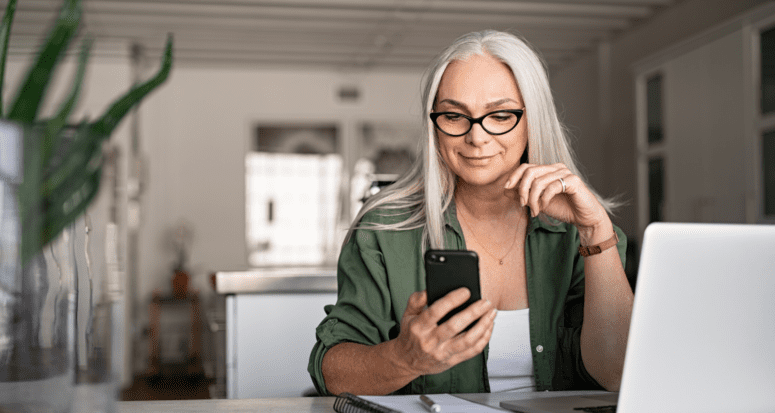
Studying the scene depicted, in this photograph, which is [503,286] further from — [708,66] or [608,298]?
[708,66]

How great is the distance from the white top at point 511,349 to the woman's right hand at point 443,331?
1.34 ft

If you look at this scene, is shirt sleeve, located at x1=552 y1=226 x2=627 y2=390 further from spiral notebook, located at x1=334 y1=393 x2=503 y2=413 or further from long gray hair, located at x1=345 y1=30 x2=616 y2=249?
spiral notebook, located at x1=334 y1=393 x2=503 y2=413

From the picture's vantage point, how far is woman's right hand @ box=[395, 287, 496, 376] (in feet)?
2.97

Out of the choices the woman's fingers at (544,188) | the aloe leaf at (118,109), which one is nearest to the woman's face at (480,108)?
the woman's fingers at (544,188)

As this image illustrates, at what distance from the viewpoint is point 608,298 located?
1215 mm

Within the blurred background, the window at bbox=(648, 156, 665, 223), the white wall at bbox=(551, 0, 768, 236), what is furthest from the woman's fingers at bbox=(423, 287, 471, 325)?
the white wall at bbox=(551, 0, 768, 236)

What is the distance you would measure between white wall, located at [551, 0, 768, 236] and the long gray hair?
150 inches

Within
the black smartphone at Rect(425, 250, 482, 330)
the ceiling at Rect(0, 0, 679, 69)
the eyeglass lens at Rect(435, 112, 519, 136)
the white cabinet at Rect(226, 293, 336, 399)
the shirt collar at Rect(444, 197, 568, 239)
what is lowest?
the white cabinet at Rect(226, 293, 336, 399)

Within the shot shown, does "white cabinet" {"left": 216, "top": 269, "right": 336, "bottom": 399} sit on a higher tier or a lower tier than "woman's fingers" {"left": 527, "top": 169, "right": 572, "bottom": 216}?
lower

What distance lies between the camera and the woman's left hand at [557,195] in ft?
3.61

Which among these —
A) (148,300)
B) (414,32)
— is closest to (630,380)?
(414,32)

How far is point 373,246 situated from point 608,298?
47cm

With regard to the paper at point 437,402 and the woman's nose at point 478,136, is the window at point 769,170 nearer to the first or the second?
the woman's nose at point 478,136

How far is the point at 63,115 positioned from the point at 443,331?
1.79 feet
